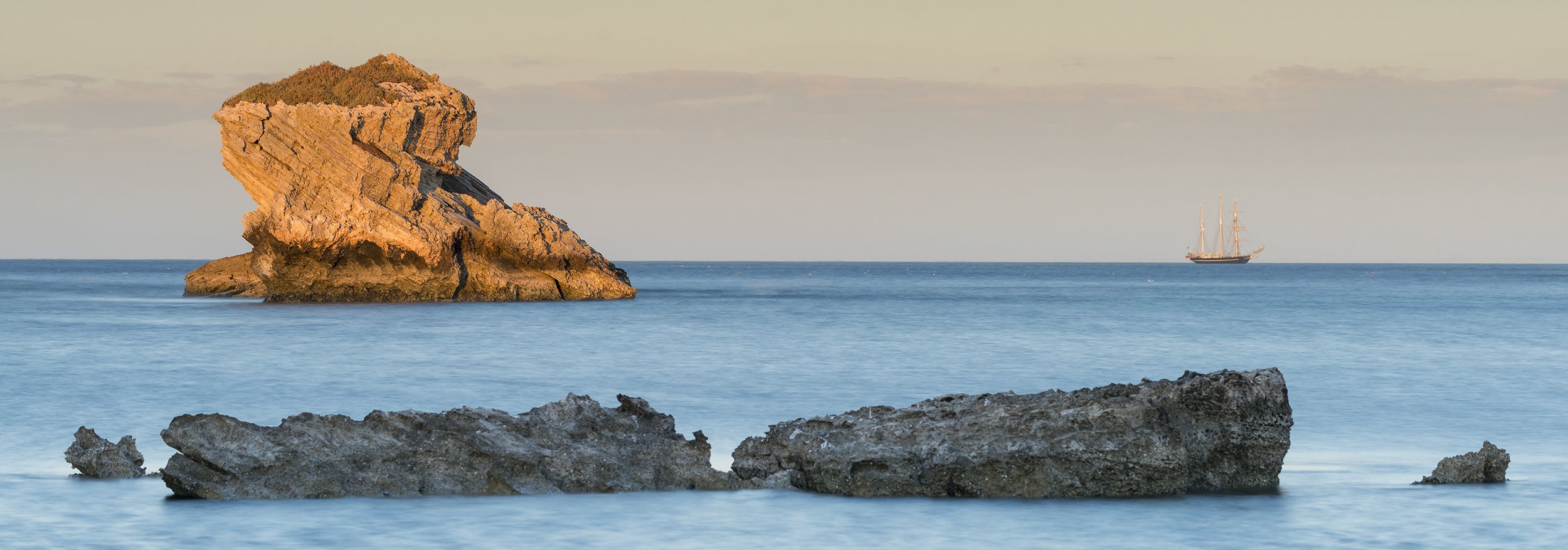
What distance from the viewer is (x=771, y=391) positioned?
23.2 metres

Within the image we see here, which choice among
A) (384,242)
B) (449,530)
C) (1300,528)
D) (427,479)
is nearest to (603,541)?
(449,530)

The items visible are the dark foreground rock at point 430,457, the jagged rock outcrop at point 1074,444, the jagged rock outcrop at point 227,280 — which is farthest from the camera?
the jagged rock outcrop at point 227,280

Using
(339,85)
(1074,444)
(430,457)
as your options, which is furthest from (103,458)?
(339,85)

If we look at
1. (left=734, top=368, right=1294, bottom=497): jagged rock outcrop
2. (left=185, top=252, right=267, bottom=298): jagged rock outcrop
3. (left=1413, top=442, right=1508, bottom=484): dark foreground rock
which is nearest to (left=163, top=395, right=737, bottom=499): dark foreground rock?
(left=734, top=368, right=1294, bottom=497): jagged rock outcrop

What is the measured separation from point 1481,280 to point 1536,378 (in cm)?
12619

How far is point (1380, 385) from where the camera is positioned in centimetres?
2475

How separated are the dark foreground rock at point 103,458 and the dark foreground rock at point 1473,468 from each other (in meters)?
10.6

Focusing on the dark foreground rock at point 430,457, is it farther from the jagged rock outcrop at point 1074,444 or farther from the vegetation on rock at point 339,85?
the vegetation on rock at point 339,85

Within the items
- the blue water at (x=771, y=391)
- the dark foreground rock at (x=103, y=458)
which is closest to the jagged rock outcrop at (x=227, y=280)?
the blue water at (x=771, y=391)

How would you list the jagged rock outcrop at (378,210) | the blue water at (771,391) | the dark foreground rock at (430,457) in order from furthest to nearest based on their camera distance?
the jagged rock outcrop at (378,210) < the dark foreground rock at (430,457) < the blue water at (771,391)

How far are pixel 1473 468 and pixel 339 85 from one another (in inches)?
1989

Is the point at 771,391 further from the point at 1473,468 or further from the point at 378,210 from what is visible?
the point at 378,210

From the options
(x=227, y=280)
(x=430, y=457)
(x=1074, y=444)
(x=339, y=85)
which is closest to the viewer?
(x=1074, y=444)

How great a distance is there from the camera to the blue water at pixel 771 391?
975 centimetres
